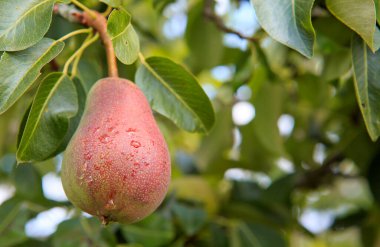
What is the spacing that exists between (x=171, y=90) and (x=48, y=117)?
0.67 ft

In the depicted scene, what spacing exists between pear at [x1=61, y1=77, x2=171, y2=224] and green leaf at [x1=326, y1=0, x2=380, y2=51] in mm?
313

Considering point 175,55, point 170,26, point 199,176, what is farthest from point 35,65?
point 170,26

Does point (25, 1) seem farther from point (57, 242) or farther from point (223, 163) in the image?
point (223, 163)

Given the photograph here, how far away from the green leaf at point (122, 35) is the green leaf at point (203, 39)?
0.78 meters

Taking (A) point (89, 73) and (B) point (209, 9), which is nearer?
(A) point (89, 73)

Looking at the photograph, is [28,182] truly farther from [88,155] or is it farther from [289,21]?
[289,21]

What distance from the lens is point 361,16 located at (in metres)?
0.90

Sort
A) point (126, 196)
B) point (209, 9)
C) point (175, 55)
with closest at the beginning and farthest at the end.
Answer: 1. point (126, 196)
2. point (209, 9)
3. point (175, 55)

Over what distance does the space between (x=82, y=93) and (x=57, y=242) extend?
0.34m

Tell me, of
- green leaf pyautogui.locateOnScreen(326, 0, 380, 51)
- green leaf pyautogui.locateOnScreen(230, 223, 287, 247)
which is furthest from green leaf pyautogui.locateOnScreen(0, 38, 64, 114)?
green leaf pyautogui.locateOnScreen(230, 223, 287, 247)

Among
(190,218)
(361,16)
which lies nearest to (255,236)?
(190,218)

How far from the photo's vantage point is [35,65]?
0.88 metres

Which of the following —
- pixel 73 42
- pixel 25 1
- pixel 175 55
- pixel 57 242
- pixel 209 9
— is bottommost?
pixel 175 55

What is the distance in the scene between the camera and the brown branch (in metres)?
0.98
